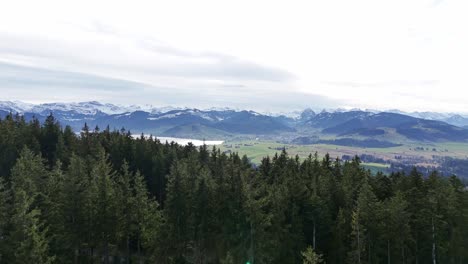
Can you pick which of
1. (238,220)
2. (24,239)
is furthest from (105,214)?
(238,220)

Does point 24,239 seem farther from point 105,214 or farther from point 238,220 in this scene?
point 238,220

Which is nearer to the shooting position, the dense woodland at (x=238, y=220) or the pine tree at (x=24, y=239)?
the pine tree at (x=24, y=239)

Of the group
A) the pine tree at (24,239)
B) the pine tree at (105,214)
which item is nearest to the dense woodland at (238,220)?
the pine tree at (105,214)

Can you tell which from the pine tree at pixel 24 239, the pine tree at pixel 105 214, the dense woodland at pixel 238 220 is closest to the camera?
the pine tree at pixel 24 239

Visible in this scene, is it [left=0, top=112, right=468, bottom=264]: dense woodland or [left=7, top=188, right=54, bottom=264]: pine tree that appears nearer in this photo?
[left=7, top=188, right=54, bottom=264]: pine tree

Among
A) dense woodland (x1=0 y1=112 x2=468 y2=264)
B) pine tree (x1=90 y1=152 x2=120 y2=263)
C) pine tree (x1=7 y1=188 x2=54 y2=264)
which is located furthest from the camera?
pine tree (x1=90 y1=152 x2=120 y2=263)

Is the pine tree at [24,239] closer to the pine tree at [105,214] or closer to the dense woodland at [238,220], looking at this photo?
the dense woodland at [238,220]

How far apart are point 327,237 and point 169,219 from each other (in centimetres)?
2303

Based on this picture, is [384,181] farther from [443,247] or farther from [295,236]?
[295,236]

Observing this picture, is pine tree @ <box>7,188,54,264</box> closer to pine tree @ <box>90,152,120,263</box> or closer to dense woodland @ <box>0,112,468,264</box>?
dense woodland @ <box>0,112,468,264</box>

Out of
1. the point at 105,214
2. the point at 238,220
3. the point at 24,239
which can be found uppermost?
the point at 238,220

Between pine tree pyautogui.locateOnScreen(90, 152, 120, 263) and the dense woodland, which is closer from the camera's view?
the dense woodland

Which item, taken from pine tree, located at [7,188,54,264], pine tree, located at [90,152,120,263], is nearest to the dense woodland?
pine tree, located at [90,152,120,263]

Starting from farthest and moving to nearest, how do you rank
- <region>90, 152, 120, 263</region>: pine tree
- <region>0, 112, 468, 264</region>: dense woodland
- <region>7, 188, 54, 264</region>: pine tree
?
1. <region>90, 152, 120, 263</region>: pine tree
2. <region>0, 112, 468, 264</region>: dense woodland
3. <region>7, 188, 54, 264</region>: pine tree
